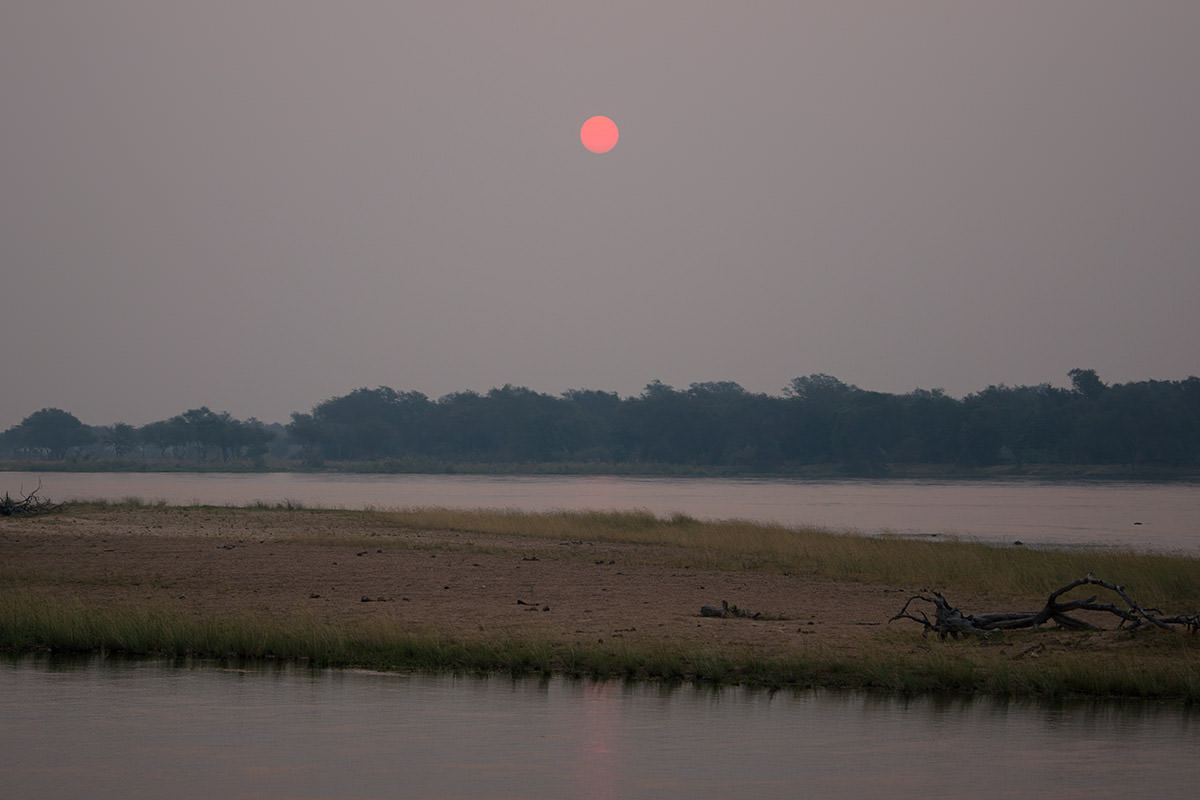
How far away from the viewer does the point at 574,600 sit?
24906 mm

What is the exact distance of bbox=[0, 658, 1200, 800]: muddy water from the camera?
1234 centimetres

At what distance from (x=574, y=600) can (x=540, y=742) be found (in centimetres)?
1083

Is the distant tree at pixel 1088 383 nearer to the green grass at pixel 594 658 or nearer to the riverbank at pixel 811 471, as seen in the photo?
the riverbank at pixel 811 471

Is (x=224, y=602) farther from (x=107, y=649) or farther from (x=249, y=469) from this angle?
(x=249, y=469)

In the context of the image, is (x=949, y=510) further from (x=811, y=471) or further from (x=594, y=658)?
(x=811, y=471)

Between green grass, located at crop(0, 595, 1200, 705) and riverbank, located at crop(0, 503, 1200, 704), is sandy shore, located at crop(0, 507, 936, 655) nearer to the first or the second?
riverbank, located at crop(0, 503, 1200, 704)

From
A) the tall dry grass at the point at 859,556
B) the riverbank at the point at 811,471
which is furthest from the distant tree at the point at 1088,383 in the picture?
the tall dry grass at the point at 859,556

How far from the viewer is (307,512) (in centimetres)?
4875

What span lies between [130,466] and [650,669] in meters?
185

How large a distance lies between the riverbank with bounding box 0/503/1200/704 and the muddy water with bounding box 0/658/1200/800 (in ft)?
2.95

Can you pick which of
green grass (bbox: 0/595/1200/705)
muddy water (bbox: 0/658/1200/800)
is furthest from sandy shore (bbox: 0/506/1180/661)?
muddy water (bbox: 0/658/1200/800)

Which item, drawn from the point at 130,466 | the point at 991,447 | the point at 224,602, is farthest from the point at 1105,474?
the point at 224,602

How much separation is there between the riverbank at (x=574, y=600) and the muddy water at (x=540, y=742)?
901mm

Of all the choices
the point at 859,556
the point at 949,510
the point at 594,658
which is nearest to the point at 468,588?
the point at 594,658
